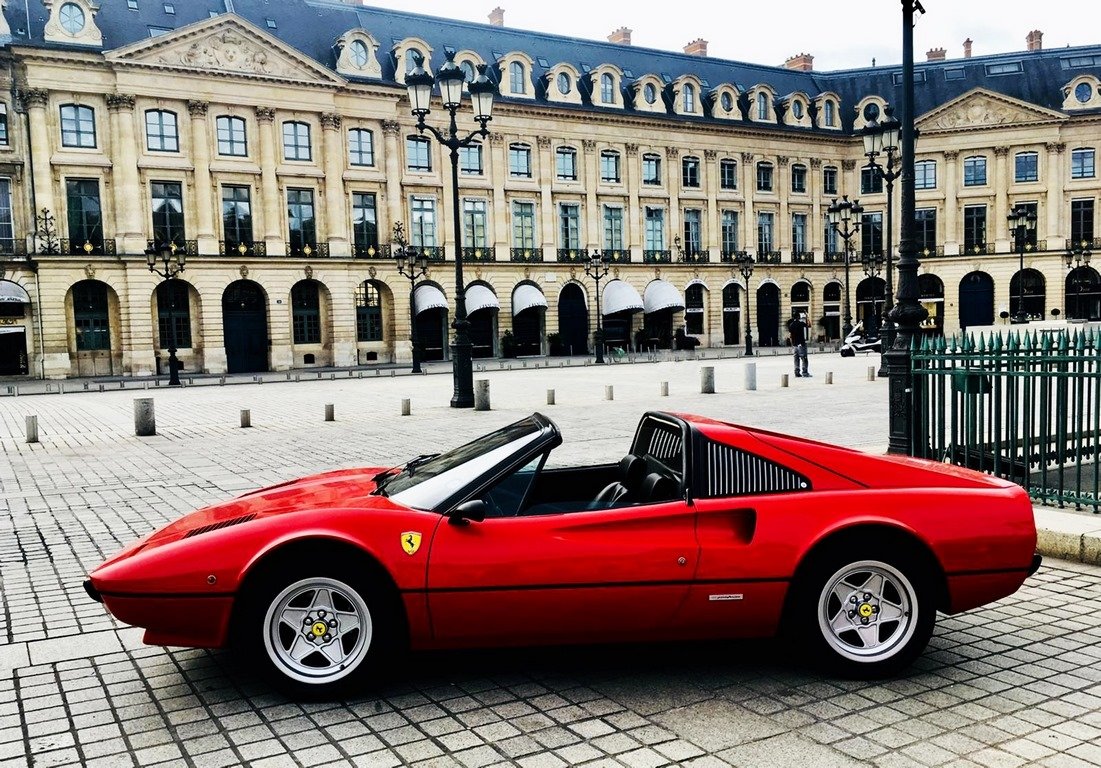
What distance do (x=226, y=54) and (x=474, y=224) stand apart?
15.6 meters

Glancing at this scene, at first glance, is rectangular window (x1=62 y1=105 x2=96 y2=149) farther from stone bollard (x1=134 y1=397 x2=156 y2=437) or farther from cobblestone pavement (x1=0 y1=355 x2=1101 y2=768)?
cobblestone pavement (x1=0 y1=355 x2=1101 y2=768)

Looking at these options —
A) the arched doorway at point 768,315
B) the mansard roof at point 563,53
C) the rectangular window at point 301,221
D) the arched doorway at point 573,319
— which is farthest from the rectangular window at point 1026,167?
the rectangular window at point 301,221

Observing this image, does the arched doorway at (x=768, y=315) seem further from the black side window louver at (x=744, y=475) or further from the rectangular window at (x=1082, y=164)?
the black side window louver at (x=744, y=475)

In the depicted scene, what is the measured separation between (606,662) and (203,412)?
19.8 meters

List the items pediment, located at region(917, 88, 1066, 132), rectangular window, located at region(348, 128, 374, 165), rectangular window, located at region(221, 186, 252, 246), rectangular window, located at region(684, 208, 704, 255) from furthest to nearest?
pediment, located at region(917, 88, 1066, 132), rectangular window, located at region(684, 208, 704, 255), rectangular window, located at region(348, 128, 374, 165), rectangular window, located at region(221, 186, 252, 246)

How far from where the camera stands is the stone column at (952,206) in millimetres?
64438

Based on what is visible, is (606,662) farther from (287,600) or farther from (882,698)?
(287,600)

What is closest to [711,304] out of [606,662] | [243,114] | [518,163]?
[518,163]

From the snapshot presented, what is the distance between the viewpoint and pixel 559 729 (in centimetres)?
417

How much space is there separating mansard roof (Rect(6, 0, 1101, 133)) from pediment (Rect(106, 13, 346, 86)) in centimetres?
78

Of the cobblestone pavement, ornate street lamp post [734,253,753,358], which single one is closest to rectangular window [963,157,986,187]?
ornate street lamp post [734,253,753,358]

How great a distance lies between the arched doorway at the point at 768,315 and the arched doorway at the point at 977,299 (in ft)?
41.0

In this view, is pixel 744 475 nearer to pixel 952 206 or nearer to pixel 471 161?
pixel 471 161

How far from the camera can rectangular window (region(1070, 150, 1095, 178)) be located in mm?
63094
